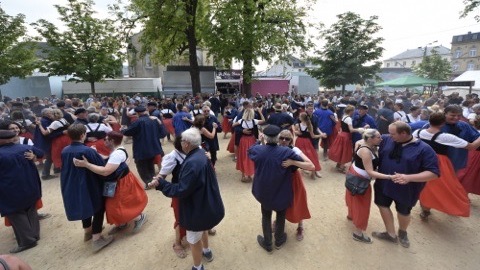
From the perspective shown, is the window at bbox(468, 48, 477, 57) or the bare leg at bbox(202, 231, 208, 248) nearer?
the bare leg at bbox(202, 231, 208, 248)

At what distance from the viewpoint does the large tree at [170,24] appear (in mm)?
14781

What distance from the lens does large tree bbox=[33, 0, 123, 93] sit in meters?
15.7

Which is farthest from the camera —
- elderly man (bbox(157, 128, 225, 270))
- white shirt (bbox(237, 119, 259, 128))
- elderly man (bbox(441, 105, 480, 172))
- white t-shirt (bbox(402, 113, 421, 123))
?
white t-shirt (bbox(402, 113, 421, 123))

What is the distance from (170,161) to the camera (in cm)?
314

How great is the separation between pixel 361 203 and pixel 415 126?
7.37 ft

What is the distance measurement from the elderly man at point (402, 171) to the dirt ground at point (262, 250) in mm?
468

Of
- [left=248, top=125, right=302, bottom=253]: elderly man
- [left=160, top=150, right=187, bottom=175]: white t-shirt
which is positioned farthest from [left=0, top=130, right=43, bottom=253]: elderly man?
[left=248, top=125, right=302, bottom=253]: elderly man

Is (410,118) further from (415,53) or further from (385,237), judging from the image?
(415,53)

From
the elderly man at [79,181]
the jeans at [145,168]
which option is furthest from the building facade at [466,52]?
the elderly man at [79,181]

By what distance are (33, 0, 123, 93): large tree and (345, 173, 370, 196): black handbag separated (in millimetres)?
17555

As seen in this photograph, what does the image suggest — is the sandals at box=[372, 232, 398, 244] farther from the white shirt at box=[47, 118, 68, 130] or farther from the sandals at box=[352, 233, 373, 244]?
the white shirt at box=[47, 118, 68, 130]

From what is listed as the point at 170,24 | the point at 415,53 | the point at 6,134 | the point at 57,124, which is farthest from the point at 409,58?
the point at 6,134

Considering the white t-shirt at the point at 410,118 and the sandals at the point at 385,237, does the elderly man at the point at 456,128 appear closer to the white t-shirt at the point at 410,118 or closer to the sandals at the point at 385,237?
the sandals at the point at 385,237

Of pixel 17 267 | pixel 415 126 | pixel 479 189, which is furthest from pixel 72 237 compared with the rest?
pixel 479 189
